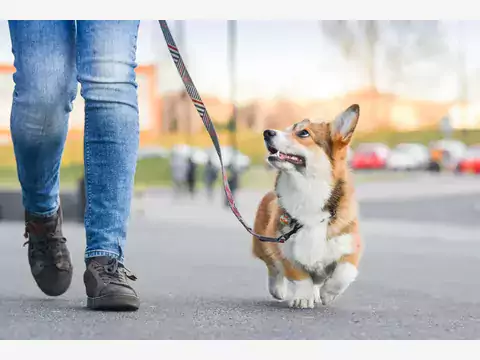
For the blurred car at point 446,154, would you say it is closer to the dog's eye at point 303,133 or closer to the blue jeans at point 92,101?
the dog's eye at point 303,133

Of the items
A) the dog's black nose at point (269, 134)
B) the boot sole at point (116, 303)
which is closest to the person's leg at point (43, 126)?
the boot sole at point (116, 303)

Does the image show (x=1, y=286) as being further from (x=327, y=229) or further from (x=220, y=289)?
(x=327, y=229)

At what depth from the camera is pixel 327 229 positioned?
3760mm

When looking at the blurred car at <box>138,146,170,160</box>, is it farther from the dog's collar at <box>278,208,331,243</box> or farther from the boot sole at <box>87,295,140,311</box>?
the boot sole at <box>87,295,140,311</box>

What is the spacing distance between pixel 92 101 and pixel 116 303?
724 mm

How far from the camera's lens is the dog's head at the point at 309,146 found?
3.80 metres

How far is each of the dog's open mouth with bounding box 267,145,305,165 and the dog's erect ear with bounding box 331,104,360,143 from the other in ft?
0.55

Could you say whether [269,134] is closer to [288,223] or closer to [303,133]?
[303,133]

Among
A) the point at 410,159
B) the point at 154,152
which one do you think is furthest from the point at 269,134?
the point at 154,152

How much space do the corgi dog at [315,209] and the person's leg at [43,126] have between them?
82 centimetres

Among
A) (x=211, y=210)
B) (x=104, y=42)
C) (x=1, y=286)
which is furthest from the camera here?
(x=211, y=210)

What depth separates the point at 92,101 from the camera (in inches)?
137
